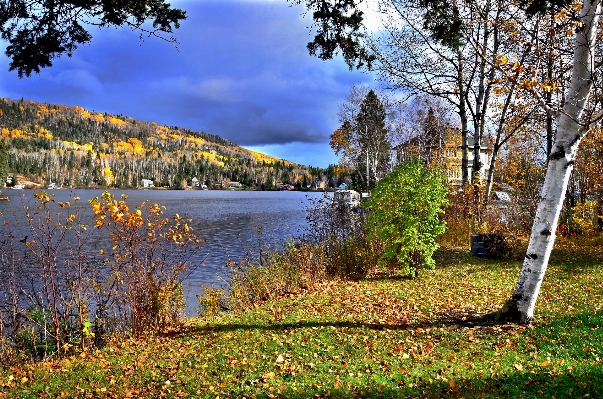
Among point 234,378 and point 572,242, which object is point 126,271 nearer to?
point 234,378

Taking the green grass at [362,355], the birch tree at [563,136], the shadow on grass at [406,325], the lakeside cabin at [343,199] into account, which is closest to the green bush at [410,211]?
the green grass at [362,355]

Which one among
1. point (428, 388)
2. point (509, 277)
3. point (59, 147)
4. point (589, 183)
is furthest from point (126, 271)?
point (59, 147)

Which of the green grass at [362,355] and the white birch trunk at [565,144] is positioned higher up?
the white birch trunk at [565,144]

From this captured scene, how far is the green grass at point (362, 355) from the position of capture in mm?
4824

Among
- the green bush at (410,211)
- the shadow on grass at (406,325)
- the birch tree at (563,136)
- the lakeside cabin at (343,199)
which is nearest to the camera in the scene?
the birch tree at (563,136)

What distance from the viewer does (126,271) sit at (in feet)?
25.9

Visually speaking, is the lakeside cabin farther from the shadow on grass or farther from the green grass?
the shadow on grass

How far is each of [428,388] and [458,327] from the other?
7.14ft

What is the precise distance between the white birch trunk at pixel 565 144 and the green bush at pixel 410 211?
3924 millimetres

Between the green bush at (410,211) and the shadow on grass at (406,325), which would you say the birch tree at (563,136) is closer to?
the shadow on grass at (406,325)

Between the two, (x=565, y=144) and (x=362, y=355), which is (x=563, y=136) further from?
(x=362, y=355)

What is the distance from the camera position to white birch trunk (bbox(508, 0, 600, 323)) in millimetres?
5809

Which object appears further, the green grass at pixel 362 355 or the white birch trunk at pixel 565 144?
the white birch trunk at pixel 565 144

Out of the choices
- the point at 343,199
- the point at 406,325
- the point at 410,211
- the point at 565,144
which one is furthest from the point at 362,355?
the point at 343,199
